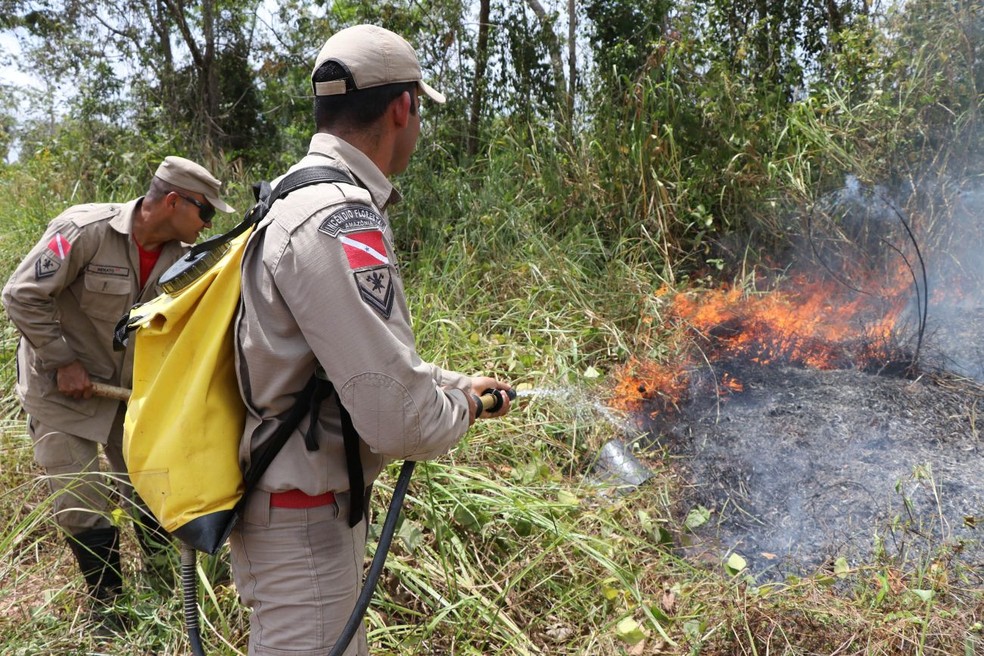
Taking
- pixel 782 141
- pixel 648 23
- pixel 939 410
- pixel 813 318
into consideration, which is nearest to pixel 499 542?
pixel 939 410

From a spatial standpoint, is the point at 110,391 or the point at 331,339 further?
the point at 110,391

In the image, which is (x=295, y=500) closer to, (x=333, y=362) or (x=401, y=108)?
(x=333, y=362)

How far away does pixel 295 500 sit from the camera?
1.65 meters

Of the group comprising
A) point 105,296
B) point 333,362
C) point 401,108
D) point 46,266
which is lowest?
point 105,296

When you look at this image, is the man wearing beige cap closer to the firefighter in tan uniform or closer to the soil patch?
the firefighter in tan uniform

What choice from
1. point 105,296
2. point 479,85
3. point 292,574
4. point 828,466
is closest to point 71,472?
point 105,296

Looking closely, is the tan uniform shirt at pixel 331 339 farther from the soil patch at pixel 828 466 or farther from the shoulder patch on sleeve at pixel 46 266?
the soil patch at pixel 828 466

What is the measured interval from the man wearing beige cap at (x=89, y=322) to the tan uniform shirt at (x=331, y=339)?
186cm

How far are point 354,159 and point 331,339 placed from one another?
49 centimetres

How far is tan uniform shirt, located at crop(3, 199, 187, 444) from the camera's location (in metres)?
3.01

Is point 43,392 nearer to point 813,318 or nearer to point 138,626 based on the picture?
point 138,626

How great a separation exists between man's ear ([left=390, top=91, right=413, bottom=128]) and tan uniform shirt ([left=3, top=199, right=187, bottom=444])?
6.25 feet

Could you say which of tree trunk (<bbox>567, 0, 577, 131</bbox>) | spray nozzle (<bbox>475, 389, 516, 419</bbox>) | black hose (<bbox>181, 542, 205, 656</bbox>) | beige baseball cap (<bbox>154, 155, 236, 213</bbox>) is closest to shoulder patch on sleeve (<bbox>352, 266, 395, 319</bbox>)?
spray nozzle (<bbox>475, 389, 516, 419</bbox>)

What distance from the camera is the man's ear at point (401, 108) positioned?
5.77 ft
